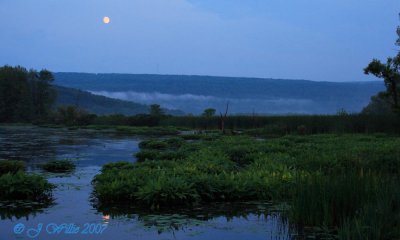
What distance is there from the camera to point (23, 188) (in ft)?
32.9

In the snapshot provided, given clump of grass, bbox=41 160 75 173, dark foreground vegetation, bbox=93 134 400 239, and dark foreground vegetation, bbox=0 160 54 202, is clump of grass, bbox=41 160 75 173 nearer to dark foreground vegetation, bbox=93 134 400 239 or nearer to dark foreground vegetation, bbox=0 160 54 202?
dark foreground vegetation, bbox=93 134 400 239

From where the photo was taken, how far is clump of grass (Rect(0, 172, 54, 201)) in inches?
394

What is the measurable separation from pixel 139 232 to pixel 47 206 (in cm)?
274

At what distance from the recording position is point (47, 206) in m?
9.51

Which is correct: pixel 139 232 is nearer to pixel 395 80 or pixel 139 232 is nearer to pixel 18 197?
pixel 18 197

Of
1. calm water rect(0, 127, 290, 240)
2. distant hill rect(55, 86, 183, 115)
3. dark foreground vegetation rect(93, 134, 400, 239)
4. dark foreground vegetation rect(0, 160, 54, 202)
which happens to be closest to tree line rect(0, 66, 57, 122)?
dark foreground vegetation rect(93, 134, 400, 239)

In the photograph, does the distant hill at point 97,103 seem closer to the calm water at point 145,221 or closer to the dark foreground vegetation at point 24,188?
the dark foreground vegetation at point 24,188

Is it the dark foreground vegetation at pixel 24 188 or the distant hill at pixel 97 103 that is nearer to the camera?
the dark foreground vegetation at pixel 24 188

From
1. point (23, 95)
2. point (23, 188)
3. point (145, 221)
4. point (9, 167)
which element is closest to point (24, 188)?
point (23, 188)

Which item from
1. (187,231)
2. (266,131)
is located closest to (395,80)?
(266,131)

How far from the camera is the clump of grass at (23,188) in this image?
32.8ft

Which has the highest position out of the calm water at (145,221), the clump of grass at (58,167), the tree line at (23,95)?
the tree line at (23,95)

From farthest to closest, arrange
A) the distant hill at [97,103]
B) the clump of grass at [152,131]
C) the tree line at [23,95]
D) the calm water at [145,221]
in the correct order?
1. the distant hill at [97,103]
2. the tree line at [23,95]
3. the clump of grass at [152,131]
4. the calm water at [145,221]

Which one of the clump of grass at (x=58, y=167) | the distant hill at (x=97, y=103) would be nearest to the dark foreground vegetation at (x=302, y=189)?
the clump of grass at (x=58, y=167)
